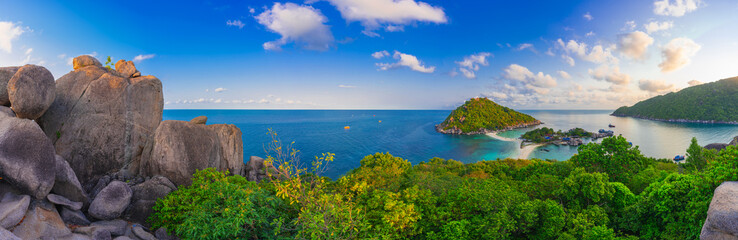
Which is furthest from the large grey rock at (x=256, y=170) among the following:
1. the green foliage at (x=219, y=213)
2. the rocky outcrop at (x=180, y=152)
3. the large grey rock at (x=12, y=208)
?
the large grey rock at (x=12, y=208)

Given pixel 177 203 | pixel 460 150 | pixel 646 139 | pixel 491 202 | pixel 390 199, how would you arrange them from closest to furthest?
pixel 390 199, pixel 177 203, pixel 491 202, pixel 460 150, pixel 646 139

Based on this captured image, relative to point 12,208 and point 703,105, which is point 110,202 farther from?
point 703,105

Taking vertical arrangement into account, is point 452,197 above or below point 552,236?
above

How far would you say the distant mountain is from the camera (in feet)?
400

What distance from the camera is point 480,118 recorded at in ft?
424

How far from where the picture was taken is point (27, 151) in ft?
36.3

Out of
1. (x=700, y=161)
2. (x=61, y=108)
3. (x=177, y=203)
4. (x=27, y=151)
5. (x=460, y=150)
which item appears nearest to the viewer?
(x=27, y=151)

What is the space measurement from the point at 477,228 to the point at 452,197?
104 inches

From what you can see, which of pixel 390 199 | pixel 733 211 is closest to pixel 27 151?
pixel 390 199

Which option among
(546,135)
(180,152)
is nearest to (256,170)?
(180,152)

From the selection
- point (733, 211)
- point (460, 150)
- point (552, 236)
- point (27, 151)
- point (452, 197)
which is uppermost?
point (27, 151)

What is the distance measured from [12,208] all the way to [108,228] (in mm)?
3378

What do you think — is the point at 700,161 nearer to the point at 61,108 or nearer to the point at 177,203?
the point at 177,203

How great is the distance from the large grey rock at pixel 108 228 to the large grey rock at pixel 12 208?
84.4 inches
